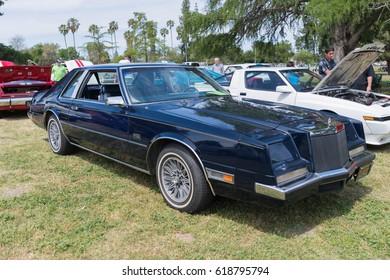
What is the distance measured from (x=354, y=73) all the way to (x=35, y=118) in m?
5.97

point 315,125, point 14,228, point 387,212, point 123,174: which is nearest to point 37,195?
point 14,228

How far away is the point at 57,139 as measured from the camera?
19.1 feet

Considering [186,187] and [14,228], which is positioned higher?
[186,187]

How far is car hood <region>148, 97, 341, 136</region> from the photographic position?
3.23m

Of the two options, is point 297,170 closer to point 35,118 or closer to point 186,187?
point 186,187

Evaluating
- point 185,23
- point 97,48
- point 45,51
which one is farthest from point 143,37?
point 45,51

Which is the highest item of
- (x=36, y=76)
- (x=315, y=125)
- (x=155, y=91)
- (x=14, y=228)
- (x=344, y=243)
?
(x=36, y=76)

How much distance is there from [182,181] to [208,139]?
621 mm

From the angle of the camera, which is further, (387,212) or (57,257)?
(387,212)

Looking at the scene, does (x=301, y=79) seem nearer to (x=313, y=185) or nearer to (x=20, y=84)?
(x=313, y=185)

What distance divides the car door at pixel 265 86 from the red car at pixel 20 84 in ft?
18.7

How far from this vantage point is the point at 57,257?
292 centimetres

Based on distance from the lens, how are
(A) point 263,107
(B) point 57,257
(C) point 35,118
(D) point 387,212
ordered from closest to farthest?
(B) point 57,257 < (D) point 387,212 < (A) point 263,107 < (C) point 35,118

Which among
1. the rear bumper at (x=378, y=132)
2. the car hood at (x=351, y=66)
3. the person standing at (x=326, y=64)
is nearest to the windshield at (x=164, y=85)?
the car hood at (x=351, y=66)
